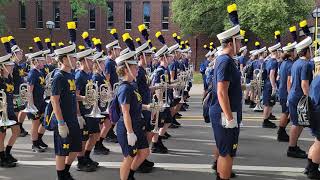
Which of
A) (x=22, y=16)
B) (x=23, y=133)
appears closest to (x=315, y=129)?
(x=23, y=133)

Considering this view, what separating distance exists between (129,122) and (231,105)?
1346 millimetres

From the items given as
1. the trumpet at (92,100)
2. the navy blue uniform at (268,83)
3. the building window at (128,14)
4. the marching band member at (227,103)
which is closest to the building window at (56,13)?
the building window at (128,14)

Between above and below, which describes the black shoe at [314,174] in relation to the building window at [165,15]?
below

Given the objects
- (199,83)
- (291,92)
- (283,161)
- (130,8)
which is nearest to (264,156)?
(283,161)

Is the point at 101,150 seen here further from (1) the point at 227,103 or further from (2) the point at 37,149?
(1) the point at 227,103

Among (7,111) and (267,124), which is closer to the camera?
(7,111)

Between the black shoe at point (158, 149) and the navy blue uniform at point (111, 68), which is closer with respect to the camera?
the black shoe at point (158, 149)

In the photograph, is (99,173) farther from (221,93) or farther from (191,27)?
(191,27)

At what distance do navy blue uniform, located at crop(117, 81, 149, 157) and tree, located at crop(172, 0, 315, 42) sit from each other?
1008 inches

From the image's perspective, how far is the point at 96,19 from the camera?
41.8 meters

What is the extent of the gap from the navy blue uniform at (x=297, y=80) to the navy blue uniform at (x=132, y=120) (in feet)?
10.6

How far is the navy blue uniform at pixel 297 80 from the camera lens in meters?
7.51

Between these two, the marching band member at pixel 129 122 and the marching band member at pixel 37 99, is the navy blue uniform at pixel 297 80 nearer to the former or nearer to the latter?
the marching band member at pixel 129 122

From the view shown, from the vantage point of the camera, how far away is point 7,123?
24.6 feet
